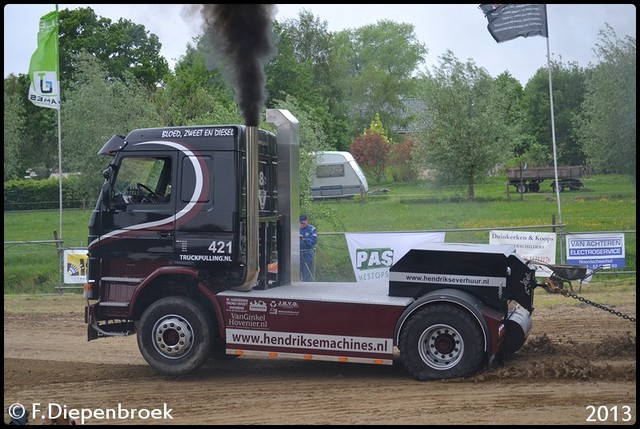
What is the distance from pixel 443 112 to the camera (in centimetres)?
3406

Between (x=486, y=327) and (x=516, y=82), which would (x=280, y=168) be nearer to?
(x=486, y=327)

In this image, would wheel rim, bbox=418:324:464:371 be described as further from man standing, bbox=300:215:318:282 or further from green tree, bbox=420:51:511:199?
green tree, bbox=420:51:511:199

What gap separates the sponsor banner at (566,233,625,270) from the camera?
18.0 m

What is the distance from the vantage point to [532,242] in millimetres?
17984

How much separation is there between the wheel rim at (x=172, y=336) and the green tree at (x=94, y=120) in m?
19.5

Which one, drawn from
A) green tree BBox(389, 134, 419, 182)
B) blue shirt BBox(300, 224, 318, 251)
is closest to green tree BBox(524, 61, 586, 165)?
green tree BBox(389, 134, 419, 182)

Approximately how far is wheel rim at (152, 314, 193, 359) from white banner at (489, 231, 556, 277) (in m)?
9.78

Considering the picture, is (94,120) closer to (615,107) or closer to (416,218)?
(416,218)

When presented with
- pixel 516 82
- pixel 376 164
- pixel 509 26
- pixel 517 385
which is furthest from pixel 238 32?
pixel 516 82

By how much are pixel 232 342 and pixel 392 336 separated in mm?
1944

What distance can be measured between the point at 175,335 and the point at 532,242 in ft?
34.3

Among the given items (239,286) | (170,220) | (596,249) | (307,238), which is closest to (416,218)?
(596,249)

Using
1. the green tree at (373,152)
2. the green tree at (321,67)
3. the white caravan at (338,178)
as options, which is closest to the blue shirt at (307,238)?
the white caravan at (338,178)

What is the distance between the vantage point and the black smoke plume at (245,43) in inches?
396
